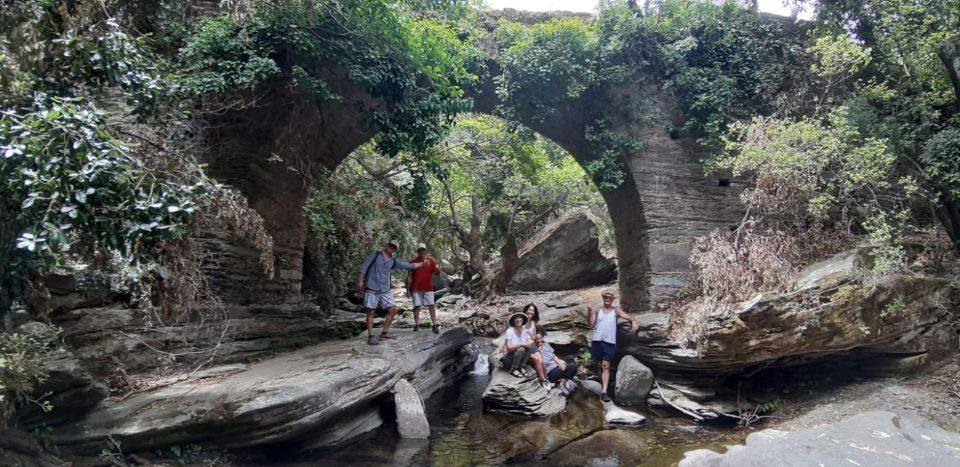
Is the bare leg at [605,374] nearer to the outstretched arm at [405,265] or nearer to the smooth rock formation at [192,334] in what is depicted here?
the outstretched arm at [405,265]

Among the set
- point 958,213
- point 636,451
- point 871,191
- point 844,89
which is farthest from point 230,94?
point 958,213

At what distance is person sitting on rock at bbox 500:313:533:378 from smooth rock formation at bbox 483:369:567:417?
0.54 ft

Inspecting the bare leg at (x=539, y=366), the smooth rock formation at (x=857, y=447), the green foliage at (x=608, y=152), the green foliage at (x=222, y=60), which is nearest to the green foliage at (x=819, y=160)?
the green foliage at (x=608, y=152)

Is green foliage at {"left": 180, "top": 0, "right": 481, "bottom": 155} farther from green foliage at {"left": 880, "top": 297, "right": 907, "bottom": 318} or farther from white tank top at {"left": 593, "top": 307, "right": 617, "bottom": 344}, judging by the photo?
green foliage at {"left": 880, "top": 297, "right": 907, "bottom": 318}

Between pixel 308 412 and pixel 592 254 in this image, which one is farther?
pixel 592 254

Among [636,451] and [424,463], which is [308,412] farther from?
[636,451]

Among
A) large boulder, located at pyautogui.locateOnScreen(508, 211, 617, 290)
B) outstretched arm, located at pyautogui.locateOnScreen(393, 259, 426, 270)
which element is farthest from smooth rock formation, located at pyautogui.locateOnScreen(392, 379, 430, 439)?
large boulder, located at pyautogui.locateOnScreen(508, 211, 617, 290)

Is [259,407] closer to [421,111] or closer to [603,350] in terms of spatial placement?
[421,111]

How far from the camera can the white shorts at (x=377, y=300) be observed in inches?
284

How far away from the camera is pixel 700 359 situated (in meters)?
6.43

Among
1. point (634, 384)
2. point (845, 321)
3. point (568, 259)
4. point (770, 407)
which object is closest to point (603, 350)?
point (634, 384)

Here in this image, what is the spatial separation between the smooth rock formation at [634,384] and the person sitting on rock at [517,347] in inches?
54.2

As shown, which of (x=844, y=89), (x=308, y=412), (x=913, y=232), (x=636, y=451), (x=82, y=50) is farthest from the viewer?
(x=844, y=89)

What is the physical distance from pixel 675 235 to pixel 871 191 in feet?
8.80
